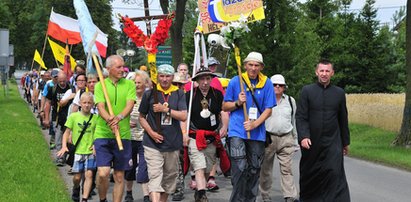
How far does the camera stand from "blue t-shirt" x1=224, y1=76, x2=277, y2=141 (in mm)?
7734

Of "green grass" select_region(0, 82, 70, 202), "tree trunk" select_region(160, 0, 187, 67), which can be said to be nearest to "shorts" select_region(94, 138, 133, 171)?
"green grass" select_region(0, 82, 70, 202)

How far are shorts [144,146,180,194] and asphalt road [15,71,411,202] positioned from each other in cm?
142

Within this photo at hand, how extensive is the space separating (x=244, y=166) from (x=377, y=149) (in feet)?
32.4

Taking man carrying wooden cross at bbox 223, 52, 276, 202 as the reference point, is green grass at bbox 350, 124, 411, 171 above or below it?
below

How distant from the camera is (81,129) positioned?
8312 mm

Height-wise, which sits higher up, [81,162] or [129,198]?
[81,162]

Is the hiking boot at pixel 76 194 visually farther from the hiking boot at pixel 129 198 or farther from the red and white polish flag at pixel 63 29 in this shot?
the red and white polish flag at pixel 63 29

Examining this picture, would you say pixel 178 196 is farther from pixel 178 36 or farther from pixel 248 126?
pixel 178 36

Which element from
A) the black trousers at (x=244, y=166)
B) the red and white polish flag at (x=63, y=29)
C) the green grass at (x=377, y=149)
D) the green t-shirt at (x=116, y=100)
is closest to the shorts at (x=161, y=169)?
the green t-shirt at (x=116, y=100)

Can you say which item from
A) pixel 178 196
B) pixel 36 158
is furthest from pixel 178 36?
pixel 178 196

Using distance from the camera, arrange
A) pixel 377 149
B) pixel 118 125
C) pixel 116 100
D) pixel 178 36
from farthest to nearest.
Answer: pixel 178 36 < pixel 377 149 < pixel 116 100 < pixel 118 125

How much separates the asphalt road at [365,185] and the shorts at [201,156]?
0.70m

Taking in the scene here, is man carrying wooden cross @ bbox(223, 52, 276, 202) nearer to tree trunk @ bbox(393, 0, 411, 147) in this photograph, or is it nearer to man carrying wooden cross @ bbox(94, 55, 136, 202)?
man carrying wooden cross @ bbox(94, 55, 136, 202)

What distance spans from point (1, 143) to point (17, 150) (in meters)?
1.38
